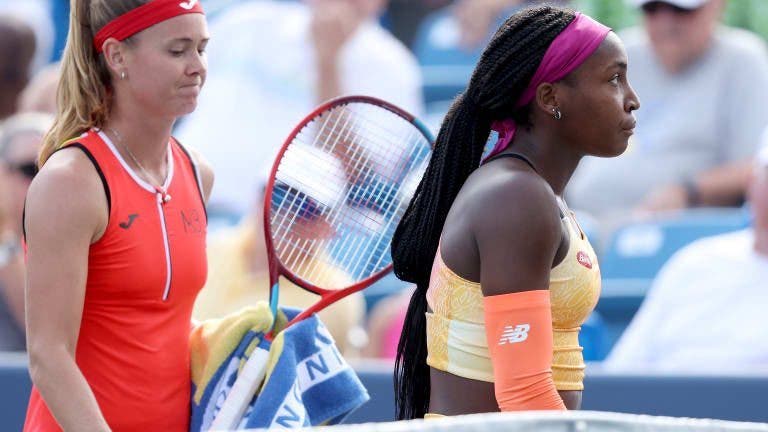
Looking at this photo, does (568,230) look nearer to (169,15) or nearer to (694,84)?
(169,15)

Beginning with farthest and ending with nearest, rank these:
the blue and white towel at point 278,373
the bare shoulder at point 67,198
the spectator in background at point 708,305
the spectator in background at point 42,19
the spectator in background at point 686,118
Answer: the spectator in background at point 42,19, the spectator in background at point 686,118, the spectator in background at point 708,305, the blue and white towel at point 278,373, the bare shoulder at point 67,198

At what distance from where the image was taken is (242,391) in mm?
2479

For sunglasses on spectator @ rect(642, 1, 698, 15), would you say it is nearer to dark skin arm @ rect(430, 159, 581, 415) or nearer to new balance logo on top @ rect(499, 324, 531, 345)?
dark skin arm @ rect(430, 159, 581, 415)

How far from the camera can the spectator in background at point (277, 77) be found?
5.49 meters

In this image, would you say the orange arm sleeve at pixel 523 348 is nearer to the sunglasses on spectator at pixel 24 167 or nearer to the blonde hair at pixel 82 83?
the blonde hair at pixel 82 83

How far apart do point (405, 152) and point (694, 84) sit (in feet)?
9.20

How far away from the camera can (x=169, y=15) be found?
2.36m

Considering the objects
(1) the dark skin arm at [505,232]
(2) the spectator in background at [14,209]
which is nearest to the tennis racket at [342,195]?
(1) the dark skin arm at [505,232]

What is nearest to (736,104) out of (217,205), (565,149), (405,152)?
(217,205)

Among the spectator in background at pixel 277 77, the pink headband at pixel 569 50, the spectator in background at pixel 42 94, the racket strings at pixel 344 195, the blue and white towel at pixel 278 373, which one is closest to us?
the pink headband at pixel 569 50

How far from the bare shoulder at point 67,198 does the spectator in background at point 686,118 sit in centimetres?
319

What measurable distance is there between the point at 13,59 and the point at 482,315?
4.08 metres

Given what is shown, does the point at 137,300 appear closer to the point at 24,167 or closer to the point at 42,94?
the point at 24,167

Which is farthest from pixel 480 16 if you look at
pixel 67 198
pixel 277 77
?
pixel 67 198
